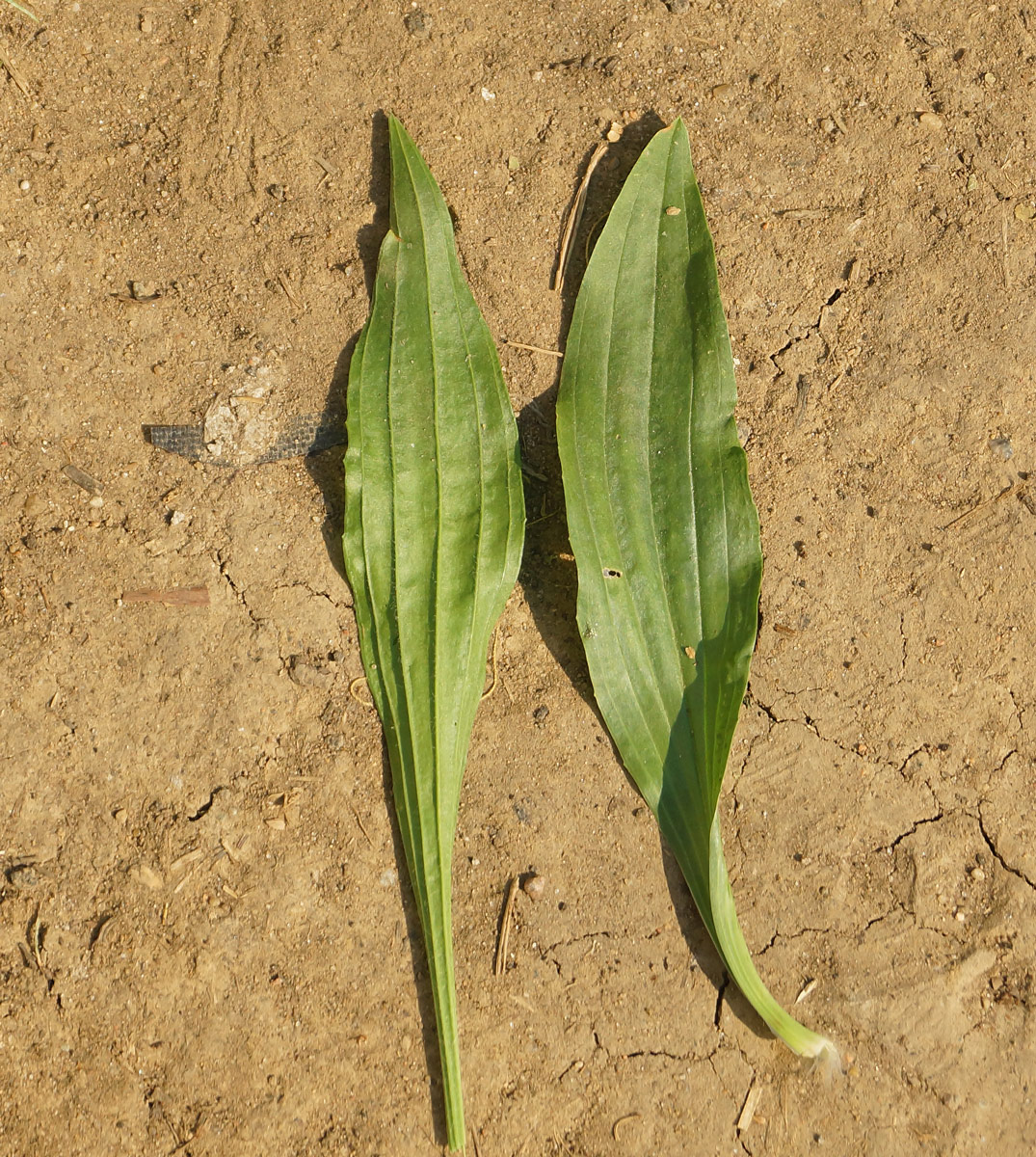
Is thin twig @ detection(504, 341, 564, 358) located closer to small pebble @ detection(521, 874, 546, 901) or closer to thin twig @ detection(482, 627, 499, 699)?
thin twig @ detection(482, 627, 499, 699)

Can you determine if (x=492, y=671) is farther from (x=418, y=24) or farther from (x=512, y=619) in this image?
(x=418, y=24)

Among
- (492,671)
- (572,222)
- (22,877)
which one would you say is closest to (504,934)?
(492,671)

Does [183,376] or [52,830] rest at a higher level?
[183,376]

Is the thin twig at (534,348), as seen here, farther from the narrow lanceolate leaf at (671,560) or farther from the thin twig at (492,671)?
the thin twig at (492,671)

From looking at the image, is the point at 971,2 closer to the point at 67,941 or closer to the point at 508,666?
the point at 508,666

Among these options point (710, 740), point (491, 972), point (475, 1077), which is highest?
point (710, 740)

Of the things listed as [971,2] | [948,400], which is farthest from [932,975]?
[971,2]

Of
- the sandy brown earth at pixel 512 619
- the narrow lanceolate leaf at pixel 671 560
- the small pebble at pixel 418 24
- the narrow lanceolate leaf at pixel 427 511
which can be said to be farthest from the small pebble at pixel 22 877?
the small pebble at pixel 418 24
